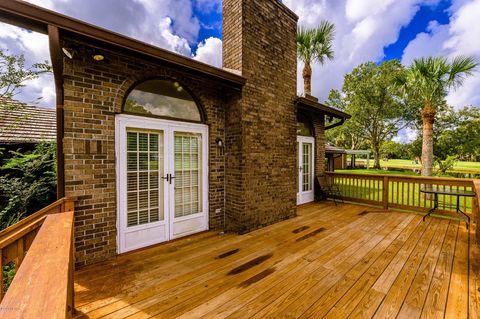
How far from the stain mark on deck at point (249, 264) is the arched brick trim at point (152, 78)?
271 cm

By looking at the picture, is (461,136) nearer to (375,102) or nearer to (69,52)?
(375,102)

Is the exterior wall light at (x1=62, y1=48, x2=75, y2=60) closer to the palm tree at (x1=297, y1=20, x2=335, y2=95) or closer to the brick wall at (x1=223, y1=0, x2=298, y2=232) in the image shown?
the brick wall at (x1=223, y1=0, x2=298, y2=232)

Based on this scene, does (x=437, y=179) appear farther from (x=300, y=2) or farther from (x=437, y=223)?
(x=300, y=2)

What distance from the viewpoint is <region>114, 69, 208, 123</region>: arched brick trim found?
323cm

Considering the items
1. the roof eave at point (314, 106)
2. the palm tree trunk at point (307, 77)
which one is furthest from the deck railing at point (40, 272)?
the palm tree trunk at point (307, 77)

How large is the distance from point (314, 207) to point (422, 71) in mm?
6047

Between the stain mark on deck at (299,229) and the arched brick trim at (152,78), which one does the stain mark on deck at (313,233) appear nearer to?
the stain mark on deck at (299,229)

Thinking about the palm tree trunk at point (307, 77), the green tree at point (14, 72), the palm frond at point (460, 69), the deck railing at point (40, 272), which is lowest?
the deck railing at point (40, 272)

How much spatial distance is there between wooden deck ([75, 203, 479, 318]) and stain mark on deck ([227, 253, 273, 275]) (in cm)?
1

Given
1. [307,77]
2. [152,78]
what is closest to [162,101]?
[152,78]

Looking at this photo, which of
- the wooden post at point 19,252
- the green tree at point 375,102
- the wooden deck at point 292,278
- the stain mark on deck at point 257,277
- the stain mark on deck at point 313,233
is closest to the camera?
the wooden post at point 19,252

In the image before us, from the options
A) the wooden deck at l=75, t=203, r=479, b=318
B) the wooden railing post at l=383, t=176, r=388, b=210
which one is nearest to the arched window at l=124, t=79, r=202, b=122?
the wooden deck at l=75, t=203, r=479, b=318

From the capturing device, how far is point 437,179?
5379 mm

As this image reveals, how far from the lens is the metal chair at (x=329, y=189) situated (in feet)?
22.9
